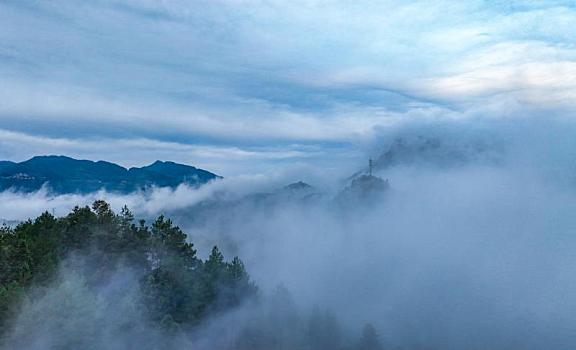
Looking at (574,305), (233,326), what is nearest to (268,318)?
(233,326)

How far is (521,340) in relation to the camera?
124688 mm

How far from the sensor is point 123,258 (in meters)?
65.5

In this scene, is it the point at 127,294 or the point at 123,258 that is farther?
the point at 123,258

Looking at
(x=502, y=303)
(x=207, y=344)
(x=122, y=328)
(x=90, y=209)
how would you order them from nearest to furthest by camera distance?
(x=122, y=328), (x=90, y=209), (x=207, y=344), (x=502, y=303)

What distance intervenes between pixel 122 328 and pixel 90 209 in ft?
49.8

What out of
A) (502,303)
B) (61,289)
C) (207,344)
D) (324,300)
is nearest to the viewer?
(61,289)

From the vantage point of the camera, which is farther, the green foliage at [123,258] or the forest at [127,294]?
the green foliage at [123,258]

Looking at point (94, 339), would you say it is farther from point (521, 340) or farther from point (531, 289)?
point (531, 289)

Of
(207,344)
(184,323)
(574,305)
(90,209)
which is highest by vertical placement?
(90,209)

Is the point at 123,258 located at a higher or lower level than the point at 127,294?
higher

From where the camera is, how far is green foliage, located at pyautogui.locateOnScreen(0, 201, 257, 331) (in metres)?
53.6

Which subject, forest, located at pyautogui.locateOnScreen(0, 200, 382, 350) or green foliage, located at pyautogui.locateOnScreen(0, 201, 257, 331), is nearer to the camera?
forest, located at pyautogui.locateOnScreen(0, 200, 382, 350)

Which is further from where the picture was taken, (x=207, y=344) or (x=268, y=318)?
(x=268, y=318)

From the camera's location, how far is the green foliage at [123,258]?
5363 cm
